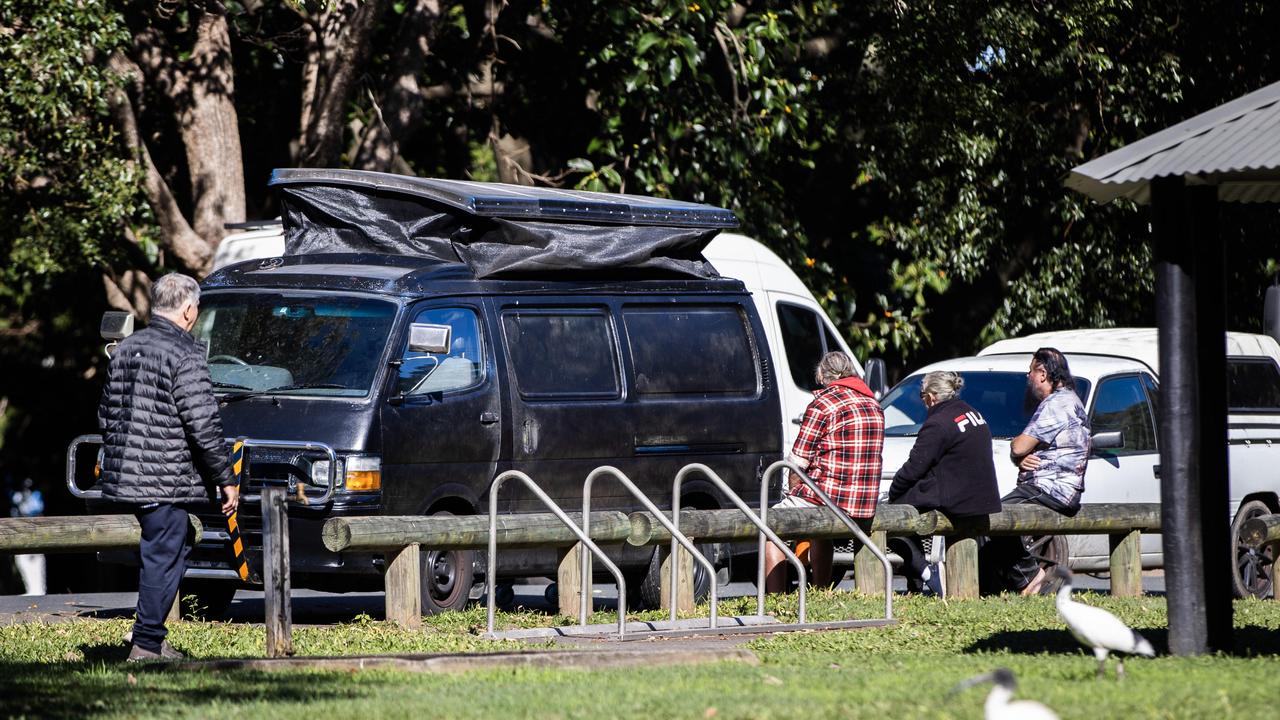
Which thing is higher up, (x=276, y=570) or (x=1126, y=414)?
(x=1126, y=414)

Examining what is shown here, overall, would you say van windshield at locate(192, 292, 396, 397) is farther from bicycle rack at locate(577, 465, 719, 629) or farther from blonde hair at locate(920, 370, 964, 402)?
blonde hair at locate(920, 370, 964, 402)

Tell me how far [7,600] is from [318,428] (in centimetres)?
387

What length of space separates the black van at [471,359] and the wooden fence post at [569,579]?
17.2 inches

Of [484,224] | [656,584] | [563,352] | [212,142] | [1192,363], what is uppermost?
[212,142]

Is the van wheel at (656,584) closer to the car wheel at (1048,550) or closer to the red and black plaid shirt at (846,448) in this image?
the red and black plaid shirt at (846,448)

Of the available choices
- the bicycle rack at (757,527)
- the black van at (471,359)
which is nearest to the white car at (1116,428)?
the black van at (471,359)

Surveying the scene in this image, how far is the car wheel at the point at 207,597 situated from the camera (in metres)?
11.8

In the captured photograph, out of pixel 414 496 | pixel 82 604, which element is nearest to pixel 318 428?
pixel 414 496

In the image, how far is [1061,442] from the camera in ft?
42.1

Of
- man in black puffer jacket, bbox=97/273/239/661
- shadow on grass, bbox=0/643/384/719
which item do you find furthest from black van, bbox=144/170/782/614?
shadow on grass, bbox=0/643/384/719

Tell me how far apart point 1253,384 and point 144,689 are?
1090 cm

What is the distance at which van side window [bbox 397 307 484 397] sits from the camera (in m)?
11.1

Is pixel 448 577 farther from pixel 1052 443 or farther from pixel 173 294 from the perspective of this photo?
pixel 1052 443

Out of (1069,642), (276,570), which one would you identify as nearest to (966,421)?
(1069,642)
